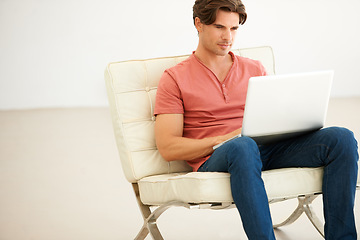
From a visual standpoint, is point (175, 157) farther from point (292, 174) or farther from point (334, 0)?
point (334, 0)

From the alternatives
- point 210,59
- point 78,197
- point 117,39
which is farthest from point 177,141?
point 117,39

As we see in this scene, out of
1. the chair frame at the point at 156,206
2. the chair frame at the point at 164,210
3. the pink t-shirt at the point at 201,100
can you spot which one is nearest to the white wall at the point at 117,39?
the chair frame at the point at 156,206

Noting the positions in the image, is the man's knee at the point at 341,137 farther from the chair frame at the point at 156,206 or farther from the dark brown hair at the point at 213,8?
the dark brown hair at the point at 213,8

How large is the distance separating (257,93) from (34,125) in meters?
4.17

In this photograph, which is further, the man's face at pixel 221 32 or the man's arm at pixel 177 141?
the man's face at pixel 221 32

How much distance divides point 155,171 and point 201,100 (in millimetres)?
346

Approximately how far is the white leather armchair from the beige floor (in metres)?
0.39

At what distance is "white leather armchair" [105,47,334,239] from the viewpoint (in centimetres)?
192

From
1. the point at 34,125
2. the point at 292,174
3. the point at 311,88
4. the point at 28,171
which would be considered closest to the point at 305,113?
the point at 311,88

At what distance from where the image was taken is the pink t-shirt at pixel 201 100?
2.22 metres

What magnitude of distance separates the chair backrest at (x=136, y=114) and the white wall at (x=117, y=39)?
15.0ft

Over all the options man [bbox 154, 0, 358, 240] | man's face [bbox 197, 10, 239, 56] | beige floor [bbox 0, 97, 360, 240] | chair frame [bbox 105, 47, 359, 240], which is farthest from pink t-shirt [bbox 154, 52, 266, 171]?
beige floor [bbox 0, 97, 360, 240]

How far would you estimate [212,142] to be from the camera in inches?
83.1

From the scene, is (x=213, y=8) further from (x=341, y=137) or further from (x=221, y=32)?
(x=341, y=137)
